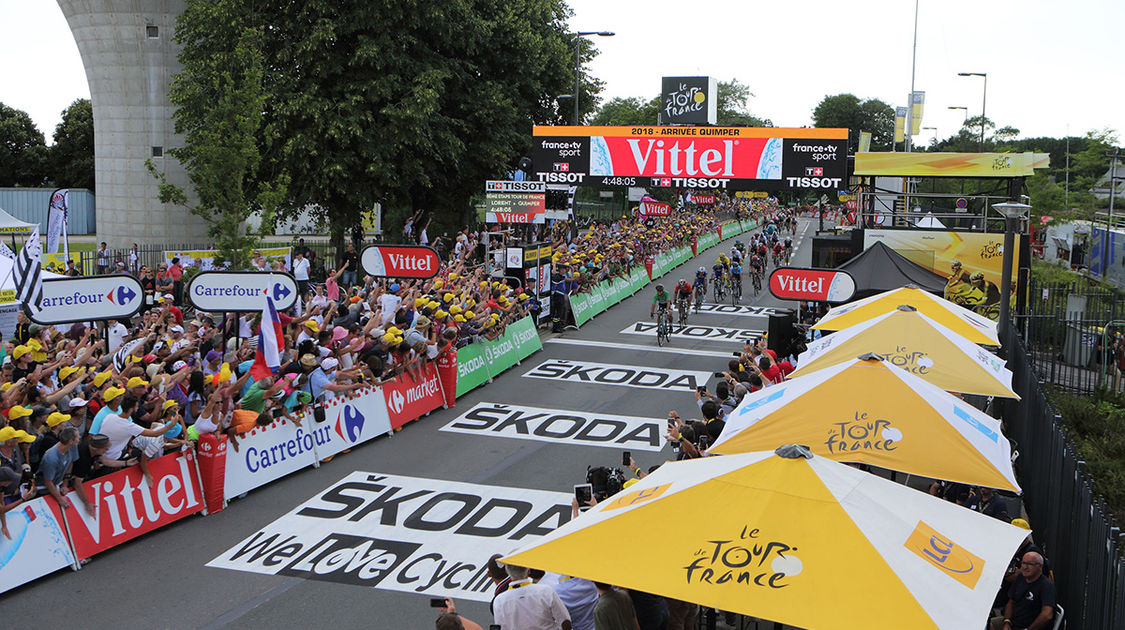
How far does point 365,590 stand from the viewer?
996 centimetres

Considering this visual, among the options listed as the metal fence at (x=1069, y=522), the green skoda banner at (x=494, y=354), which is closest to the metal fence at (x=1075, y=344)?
the metal fence at (x=1069, y=522)

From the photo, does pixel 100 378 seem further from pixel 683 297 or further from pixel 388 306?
pixel 683 297

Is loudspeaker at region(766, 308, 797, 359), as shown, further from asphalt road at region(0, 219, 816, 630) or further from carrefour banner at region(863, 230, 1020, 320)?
carrefour banner at region(863, 230, 1020, 320)

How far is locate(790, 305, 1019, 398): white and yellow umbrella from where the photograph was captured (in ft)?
36.9

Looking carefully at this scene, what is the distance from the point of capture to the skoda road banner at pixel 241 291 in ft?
44.9

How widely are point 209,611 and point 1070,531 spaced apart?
26.6 ft

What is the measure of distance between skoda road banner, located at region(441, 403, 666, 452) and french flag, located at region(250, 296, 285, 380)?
4031 millimetres

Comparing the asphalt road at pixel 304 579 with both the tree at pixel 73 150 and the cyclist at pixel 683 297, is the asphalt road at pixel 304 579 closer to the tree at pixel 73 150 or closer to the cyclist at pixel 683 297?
the cyclist at pixel 683 297

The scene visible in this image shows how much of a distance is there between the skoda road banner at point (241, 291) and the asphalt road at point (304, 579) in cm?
262

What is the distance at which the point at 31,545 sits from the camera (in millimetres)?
9734

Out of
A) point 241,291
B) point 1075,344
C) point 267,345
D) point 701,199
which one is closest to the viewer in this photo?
point 267,345

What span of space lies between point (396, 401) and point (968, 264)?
15358 millimetres

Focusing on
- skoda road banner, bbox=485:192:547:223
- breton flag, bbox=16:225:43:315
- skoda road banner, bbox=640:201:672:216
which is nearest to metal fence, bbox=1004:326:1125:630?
breton flag, bbox=16:225:43:315

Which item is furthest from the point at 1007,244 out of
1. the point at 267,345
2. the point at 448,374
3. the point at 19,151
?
the point at 19,151
